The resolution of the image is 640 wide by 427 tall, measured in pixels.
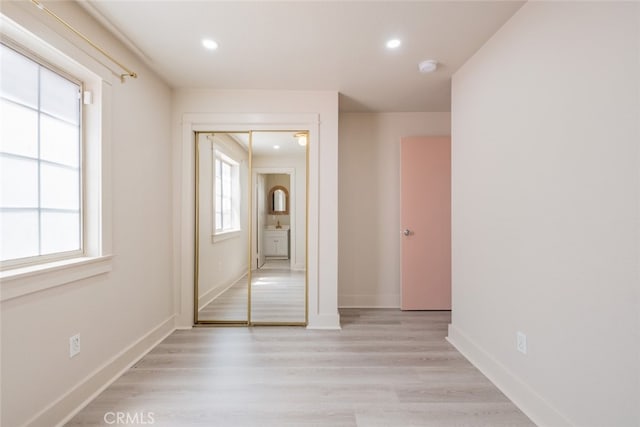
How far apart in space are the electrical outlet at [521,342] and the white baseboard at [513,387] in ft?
0.60

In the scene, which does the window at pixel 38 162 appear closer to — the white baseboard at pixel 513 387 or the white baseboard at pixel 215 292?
the white baseboard at pixel 215 292

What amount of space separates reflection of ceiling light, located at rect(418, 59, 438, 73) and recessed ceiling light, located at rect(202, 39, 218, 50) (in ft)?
5.39

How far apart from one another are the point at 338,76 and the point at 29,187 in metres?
2.33

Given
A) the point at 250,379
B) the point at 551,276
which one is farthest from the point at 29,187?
the point at 551,276

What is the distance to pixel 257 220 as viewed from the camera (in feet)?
10.2

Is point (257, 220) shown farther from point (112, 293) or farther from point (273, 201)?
point (112, 293)

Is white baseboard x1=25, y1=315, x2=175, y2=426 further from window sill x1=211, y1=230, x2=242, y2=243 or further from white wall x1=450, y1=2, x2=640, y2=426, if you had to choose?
white wall x1=450, y1=2, x2=640, y2=426

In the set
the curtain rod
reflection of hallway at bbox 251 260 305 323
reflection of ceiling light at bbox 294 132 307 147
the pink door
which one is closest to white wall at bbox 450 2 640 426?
the pink door

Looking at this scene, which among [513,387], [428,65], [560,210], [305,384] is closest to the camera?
[560,210]

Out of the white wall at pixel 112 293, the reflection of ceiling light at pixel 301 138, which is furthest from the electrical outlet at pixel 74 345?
the reflection of ceiling light at pixel 301 138

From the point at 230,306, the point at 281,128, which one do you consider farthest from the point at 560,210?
the point at 230,306

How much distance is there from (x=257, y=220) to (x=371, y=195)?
4.90 feet

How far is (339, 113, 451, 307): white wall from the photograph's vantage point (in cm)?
371

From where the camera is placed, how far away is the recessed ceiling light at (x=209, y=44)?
2115mm
